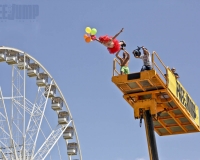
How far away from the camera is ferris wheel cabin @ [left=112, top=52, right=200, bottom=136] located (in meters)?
16.0

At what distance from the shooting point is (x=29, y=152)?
83.5ft

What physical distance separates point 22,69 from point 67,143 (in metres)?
5.16

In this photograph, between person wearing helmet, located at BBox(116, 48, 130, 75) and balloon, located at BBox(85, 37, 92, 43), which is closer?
balloon, located at BBox(85, 37, 92, 43)

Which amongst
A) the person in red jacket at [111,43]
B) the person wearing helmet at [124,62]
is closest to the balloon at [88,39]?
the person in red jacket at [111,43]

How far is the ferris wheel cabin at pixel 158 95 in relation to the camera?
15953 mm

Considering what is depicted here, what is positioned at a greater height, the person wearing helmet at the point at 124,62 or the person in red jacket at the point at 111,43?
the person in red jacket at the point at 111,43

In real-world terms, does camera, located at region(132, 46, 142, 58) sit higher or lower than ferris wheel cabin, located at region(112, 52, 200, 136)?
higher

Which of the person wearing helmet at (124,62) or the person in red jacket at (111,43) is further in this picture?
the person wearing helmet at (124,62)

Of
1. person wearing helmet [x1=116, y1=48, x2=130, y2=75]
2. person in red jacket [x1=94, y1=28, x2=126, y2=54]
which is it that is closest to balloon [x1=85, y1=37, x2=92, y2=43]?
person in red jacket [x1=94, y1=28, x2=126, y2=54]

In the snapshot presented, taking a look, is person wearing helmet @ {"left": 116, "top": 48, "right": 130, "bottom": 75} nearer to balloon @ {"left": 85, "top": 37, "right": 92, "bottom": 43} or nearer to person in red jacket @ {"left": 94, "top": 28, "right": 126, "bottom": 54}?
person in red jacket @ {"left": 94, "top": 28, "right": 126, "bottom": 54}

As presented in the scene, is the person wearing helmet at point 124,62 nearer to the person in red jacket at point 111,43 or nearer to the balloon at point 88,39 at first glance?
the person in red jacket at point 111,43

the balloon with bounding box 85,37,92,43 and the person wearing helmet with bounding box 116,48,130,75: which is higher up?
the balloon with bounding box 85,37,92,43

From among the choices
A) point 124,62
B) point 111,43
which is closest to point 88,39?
point 111,43

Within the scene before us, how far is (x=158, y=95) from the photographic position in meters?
16.7
